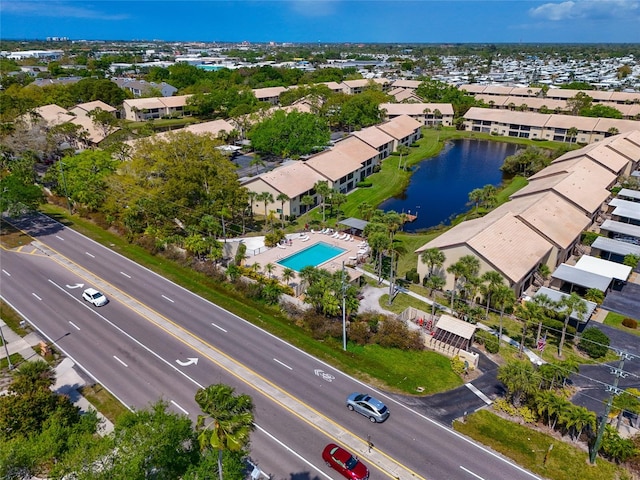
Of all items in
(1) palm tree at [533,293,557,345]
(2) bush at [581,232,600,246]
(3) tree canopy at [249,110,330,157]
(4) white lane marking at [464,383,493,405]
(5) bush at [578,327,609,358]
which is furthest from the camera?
(3) tree canopy at [249,110,330,157]

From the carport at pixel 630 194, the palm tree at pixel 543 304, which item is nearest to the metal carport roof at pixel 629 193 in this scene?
the carport at pixel 630 194

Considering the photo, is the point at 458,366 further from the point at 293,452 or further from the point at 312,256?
the point at 312,256

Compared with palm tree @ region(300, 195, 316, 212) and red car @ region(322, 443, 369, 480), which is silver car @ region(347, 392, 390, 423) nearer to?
red car @ region(322, 443, 369, 480)

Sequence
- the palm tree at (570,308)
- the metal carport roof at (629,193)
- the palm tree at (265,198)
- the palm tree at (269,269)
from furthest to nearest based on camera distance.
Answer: the metal carport roof at (629,193), the palm tree at (265,198), the palm tree at (269,269), the palm tree at (570,308)

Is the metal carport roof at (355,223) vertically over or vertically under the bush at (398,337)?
over

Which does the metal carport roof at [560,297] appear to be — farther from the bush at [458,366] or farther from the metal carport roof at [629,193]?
the metal carport roof at [629,193]

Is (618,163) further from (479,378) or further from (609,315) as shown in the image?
(479,378)

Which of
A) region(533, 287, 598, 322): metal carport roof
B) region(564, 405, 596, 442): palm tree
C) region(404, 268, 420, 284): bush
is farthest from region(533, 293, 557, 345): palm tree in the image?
region(404, 268, 420, 284): bush

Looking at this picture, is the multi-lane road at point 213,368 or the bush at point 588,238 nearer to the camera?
the multi-lane road at point 213,368
